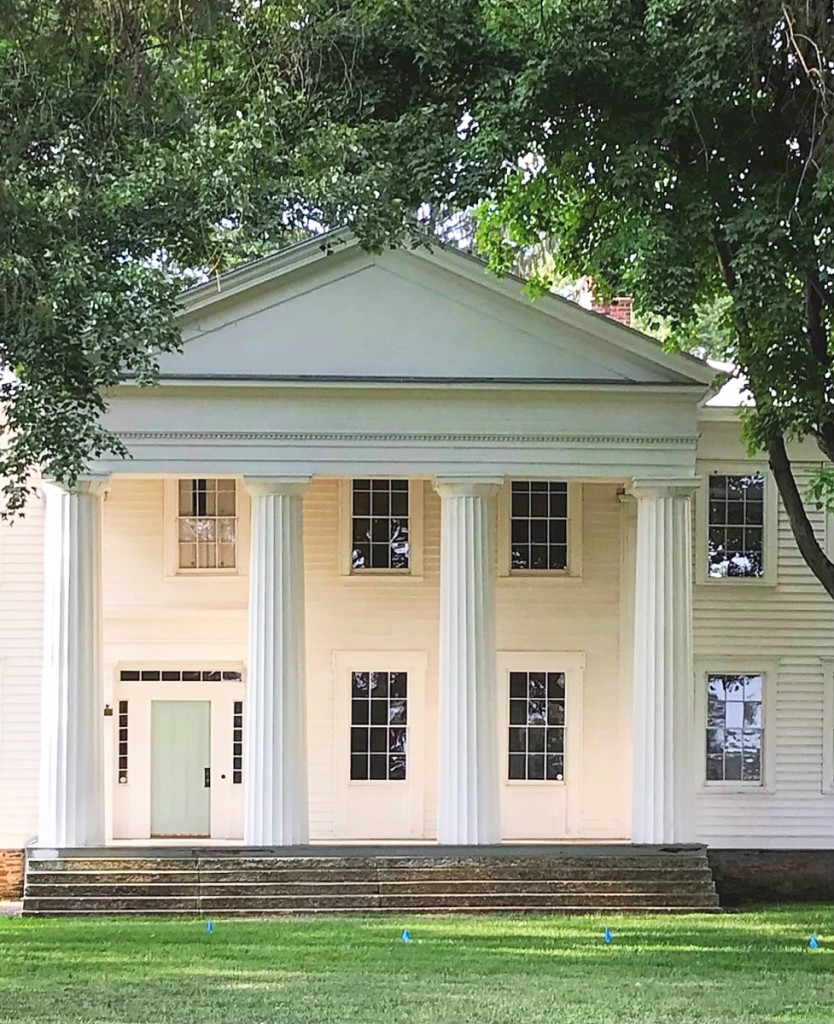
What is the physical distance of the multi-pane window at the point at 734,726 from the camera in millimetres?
24484

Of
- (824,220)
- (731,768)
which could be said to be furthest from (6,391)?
(731,768)

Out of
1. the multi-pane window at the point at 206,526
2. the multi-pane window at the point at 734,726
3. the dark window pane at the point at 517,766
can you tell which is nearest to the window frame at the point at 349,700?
the dark window pane at the point at 517,766

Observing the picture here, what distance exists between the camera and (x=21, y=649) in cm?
2380

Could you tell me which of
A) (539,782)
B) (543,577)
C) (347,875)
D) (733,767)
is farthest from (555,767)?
(347,875)

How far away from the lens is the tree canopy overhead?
1413cm

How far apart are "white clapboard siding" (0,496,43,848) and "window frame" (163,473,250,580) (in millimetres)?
1853

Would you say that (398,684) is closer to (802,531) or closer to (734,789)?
(734,789)

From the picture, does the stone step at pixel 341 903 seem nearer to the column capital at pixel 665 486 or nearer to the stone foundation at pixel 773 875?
the stone foundation at pixel 773 875

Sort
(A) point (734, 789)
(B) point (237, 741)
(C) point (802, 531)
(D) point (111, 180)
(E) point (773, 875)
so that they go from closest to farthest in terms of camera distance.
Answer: (D) point (111, 180)
(C) point (802, 531)
(E) point (773, 875)
(A) point (734, 789)
(B) point (237, 741)

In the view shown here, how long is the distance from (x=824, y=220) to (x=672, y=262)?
4.87 ft

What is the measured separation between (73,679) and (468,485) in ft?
→ 19.0

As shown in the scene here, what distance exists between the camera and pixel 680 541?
22234 mm

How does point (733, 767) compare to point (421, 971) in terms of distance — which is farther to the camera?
point (733, 767)

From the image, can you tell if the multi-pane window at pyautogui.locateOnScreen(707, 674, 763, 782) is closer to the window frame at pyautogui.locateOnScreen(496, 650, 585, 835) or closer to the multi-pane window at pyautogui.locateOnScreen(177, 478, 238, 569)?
the window frame at pyautogui.locateOnScreen(496, 650, 585, 835)
